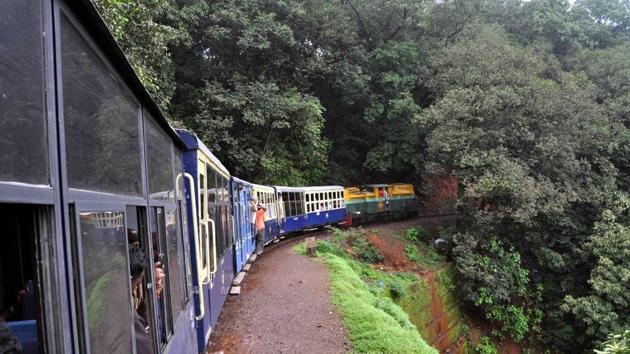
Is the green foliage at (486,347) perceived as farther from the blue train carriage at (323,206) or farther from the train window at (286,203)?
the train window at (286,203)

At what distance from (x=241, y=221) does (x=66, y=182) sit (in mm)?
10209

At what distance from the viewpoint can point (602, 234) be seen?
1759 cm

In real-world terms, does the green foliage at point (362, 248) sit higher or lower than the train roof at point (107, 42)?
lower

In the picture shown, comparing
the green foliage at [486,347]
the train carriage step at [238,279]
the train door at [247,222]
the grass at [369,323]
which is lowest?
the green foliage at [486,347]

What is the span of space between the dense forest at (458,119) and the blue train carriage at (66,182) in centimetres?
864

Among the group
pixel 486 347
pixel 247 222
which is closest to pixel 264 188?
pixel 247 222

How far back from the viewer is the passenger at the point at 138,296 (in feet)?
8.55

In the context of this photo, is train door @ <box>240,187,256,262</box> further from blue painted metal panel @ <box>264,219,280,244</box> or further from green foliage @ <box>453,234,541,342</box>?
green foliage @ <box>453,234,541,342</box>

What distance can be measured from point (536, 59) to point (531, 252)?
8106mm

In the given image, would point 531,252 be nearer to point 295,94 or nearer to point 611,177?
point 611,177

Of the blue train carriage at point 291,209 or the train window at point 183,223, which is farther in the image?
the blue train carriage at point 291,209

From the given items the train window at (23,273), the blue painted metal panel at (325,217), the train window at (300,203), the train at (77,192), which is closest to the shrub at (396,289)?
the train window at (300,203)

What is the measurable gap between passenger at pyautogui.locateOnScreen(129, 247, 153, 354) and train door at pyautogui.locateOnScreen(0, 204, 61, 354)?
3.08ft

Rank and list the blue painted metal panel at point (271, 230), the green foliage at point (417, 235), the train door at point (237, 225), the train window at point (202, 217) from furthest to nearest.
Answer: the green foliage at point (417, 235) < the blue painted metal panel at point (271, 230) < the train door at point (237, 225) < the train window at point (202, 217)
